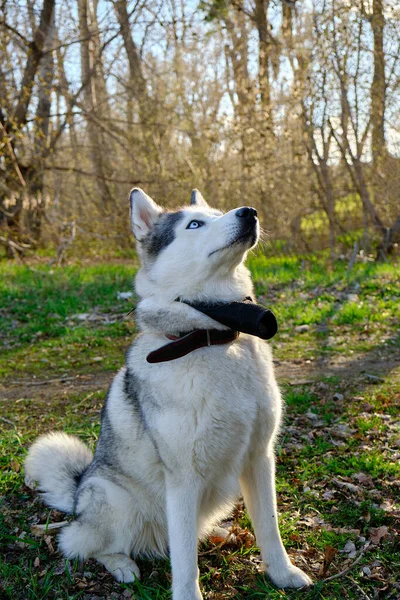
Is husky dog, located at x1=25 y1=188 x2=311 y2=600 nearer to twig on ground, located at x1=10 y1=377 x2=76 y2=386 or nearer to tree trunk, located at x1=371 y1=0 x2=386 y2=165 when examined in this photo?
twig on ground, located at x1=10 y1=377 x2=76 y2=386

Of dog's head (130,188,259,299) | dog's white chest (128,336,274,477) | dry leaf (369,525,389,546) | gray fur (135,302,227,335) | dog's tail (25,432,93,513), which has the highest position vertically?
dog's head (130,188,259,299)

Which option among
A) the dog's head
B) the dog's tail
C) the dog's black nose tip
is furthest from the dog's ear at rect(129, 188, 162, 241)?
the dog's tail

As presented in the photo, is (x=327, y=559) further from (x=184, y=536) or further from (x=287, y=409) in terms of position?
(x=287, y=409)

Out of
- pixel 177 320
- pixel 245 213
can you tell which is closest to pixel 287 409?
pixel 177 320

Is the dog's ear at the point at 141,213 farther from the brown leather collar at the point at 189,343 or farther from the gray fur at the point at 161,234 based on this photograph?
the brown leather collar at the point at 189,343

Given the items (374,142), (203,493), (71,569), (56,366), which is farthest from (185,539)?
(374,142)

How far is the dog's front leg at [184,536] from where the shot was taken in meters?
2.48

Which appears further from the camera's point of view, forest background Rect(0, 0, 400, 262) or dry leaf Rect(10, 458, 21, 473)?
forest background Rect(0, 0, 400, 262)

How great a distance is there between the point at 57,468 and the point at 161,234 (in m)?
1.52

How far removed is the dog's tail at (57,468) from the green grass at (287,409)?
0.40ft

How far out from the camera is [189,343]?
8.43 ft

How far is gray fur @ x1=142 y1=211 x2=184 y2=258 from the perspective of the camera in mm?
2801

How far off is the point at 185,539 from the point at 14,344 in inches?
185

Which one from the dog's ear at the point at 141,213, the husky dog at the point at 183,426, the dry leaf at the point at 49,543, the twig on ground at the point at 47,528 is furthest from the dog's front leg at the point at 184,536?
the dog's ear at the point at 141,213
